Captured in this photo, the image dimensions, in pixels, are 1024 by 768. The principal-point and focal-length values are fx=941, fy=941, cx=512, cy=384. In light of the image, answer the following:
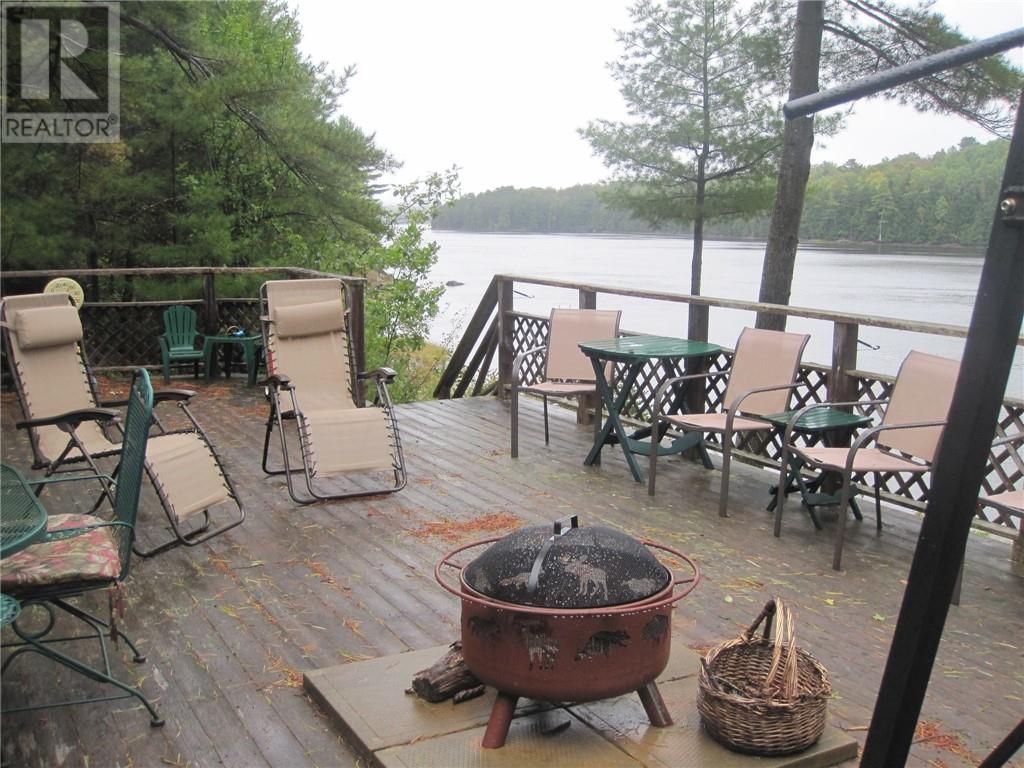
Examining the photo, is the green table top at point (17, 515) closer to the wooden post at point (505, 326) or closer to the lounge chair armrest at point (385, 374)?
the lounge chair armrest at point (385, 374)

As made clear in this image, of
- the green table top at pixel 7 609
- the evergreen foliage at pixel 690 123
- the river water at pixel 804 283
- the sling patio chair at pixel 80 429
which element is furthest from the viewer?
the evergreen foliage at pixel 690 123

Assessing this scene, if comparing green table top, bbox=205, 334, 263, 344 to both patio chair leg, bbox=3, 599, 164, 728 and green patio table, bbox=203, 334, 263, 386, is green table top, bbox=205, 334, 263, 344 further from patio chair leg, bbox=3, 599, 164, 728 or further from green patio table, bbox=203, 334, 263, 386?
patio chair leg, bbox=3, 599, 164, 728

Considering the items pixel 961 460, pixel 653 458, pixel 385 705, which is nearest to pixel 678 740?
pixel 385 705

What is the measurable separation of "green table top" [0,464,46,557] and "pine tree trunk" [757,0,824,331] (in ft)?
22.5

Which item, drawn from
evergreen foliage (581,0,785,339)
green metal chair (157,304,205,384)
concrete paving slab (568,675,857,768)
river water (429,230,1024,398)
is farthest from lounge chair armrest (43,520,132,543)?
evergreen foliage (581,0,785,339)

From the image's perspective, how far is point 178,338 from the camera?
853 cm

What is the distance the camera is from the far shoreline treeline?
5215 mm

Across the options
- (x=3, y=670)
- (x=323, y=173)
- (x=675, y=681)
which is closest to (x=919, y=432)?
(x=675, y=681)

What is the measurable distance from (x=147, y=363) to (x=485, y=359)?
3.46 m

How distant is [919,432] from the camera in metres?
4.09

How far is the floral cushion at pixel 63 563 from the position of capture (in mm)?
2502

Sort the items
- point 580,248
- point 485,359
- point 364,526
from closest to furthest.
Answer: point 364,526, point 485,359, point 580,248

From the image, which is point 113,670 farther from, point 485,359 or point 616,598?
point 485,359

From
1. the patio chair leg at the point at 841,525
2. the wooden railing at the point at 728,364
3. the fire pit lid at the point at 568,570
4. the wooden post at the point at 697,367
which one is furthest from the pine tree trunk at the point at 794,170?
the fire pit lid at the point at 568,570
